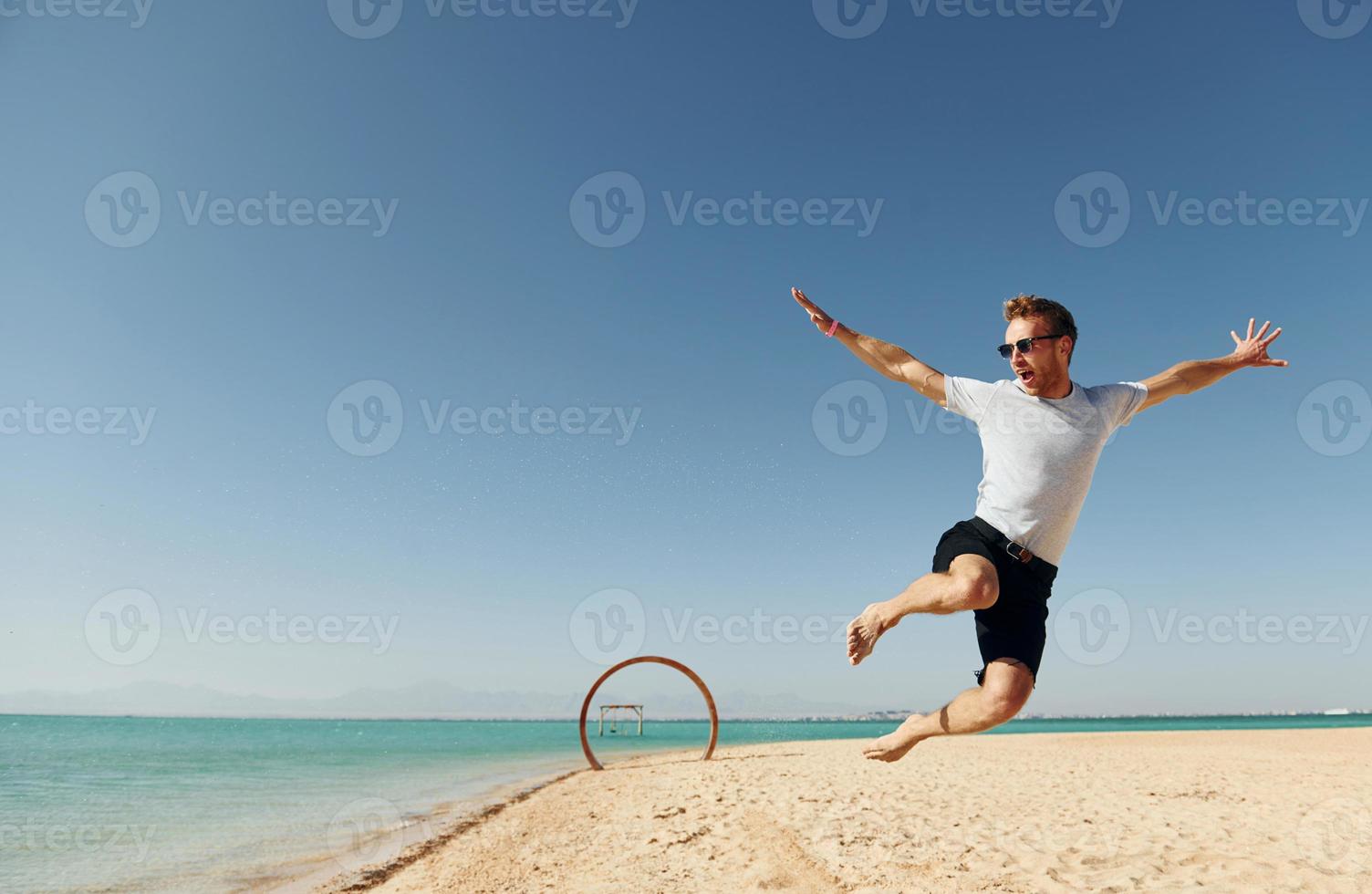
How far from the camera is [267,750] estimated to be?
37.1 m

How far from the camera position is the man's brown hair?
3902 mm

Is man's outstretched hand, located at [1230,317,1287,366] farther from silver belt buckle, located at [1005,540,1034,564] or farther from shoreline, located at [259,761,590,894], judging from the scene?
shoreline, located at [259,761,590,894]

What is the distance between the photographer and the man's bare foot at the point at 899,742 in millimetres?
3965

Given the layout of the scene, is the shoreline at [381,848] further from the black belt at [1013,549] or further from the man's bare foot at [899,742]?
the black belt at [1013,549]

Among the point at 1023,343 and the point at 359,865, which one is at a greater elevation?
the point at 1023,343

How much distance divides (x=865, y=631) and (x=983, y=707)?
65 centimetres

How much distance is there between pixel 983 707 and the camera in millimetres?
3654

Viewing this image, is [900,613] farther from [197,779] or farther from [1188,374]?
[197,779]

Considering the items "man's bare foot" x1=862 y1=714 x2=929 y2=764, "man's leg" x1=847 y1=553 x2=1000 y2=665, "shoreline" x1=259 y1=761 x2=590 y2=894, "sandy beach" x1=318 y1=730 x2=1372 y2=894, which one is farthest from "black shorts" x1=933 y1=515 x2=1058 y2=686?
"shoreline" x1=259 y1=761 x2=590 y2=894

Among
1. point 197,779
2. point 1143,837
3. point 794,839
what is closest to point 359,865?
point 794,839

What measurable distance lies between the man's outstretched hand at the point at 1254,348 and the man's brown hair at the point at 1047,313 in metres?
1.18

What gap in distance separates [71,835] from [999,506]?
1770 cm

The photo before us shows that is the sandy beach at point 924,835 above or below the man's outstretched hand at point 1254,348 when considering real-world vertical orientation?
below

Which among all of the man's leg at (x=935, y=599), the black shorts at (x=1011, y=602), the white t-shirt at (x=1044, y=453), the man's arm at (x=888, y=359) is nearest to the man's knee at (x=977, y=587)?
the man's leg at (x=935, y=599)
